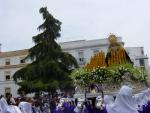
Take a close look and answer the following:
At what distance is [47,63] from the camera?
156 feet

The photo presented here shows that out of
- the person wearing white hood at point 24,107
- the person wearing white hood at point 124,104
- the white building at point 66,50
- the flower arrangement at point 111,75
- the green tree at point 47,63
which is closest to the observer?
the person wearing white hood at point 124,104

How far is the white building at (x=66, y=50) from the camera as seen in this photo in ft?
243

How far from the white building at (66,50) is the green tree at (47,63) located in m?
24.0

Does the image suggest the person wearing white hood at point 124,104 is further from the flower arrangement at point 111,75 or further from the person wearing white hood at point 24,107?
the flower arrangement at point 111,75

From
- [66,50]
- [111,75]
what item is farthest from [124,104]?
[66,50]

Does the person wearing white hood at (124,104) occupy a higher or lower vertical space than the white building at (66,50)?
lower

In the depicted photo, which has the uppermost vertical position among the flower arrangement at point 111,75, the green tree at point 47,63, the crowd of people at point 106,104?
the green tree at point 47,63

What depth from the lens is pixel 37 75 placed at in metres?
48.6

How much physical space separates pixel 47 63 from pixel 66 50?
27.3 metres

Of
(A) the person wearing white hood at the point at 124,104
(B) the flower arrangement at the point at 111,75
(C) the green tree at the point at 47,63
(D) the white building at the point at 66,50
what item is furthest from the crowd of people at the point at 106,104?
(D) the white building at the point at 66,50

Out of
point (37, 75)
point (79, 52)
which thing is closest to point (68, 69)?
point (37, 75)

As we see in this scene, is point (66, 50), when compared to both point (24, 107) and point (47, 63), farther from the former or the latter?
point (24, 107)

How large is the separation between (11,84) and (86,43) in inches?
570

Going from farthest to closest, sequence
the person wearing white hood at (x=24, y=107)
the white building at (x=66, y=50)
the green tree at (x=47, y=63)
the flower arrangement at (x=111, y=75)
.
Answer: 1. the white building at (x=66, y=50)
2. the green tree at (x=47, y=63)
3. the flower arrangement at (x=111, y=75)
4. the person wearing white hood at (x=24, y=107)
